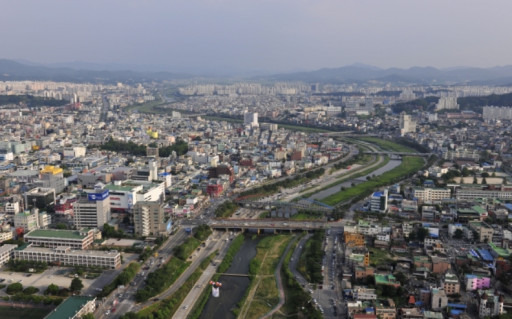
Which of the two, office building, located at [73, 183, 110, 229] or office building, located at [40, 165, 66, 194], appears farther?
office building, located at [40, 165, 66, 194]

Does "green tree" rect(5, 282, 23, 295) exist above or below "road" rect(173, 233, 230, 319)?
above

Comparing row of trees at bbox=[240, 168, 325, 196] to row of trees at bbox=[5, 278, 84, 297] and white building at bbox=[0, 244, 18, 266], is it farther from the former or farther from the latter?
row of trees at bbox=[5, 278, 84, 297]

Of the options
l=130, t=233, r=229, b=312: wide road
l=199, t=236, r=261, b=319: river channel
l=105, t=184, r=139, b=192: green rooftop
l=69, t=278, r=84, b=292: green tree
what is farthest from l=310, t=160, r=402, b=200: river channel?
l=69, t=278, r=84, b=292: green tree

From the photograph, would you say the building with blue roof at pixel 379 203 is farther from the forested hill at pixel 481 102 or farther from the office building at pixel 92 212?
the forested hill at pixel 481 102

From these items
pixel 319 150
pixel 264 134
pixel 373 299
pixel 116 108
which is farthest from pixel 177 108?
pixel 373 299

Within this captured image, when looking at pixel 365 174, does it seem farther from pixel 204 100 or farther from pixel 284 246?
pixel 204 100

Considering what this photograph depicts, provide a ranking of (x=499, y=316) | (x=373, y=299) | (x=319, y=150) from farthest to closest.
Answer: (x=319, y=150) → (x=373, y=299) → (x=499, y=316)

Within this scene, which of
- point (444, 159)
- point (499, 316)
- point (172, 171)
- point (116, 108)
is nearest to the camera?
point (499, 316)

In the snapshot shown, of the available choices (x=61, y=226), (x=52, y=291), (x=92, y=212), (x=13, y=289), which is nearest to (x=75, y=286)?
(x=52, y=291)
